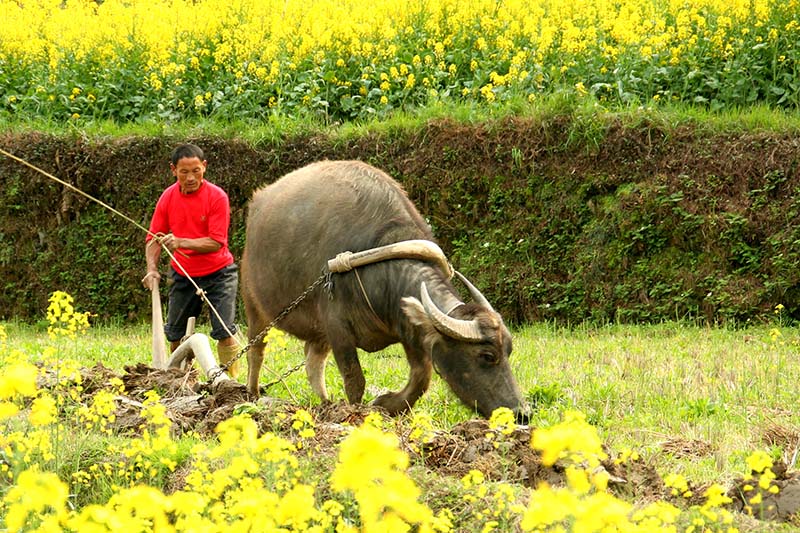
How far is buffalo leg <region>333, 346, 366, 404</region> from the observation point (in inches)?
253

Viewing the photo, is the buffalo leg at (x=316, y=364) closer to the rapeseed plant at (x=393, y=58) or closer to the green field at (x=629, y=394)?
the green field at (x=629, y=394)

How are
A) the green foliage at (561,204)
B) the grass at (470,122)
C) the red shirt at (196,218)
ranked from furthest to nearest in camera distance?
the grass at (470,122)
the green foliage at (561,204)
the red shirt at (196,218)

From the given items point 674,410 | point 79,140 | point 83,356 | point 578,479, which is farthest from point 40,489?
point 79,140

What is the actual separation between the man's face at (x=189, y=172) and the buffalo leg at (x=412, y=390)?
225 centimetres

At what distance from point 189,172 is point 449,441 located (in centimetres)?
343

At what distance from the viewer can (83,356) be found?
9500 millimetres

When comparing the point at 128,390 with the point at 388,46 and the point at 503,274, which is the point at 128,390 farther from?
the point at 388,46

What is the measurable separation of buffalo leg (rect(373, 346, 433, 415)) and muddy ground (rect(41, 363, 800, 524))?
0.23 m

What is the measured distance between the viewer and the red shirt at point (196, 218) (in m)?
7.66

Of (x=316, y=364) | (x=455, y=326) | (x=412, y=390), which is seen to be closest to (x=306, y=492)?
(x=455, y=326)

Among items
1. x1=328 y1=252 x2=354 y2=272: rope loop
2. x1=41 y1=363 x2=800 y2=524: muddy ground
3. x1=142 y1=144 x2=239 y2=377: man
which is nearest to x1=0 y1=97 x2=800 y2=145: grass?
x1=142 y1=144 x2=239 y2=377: man

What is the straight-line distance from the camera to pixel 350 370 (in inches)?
253

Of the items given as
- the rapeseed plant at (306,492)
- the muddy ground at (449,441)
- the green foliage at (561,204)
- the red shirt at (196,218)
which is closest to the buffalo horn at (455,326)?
the muddy ground at (449,441)

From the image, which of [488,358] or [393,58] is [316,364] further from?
[393,58]
